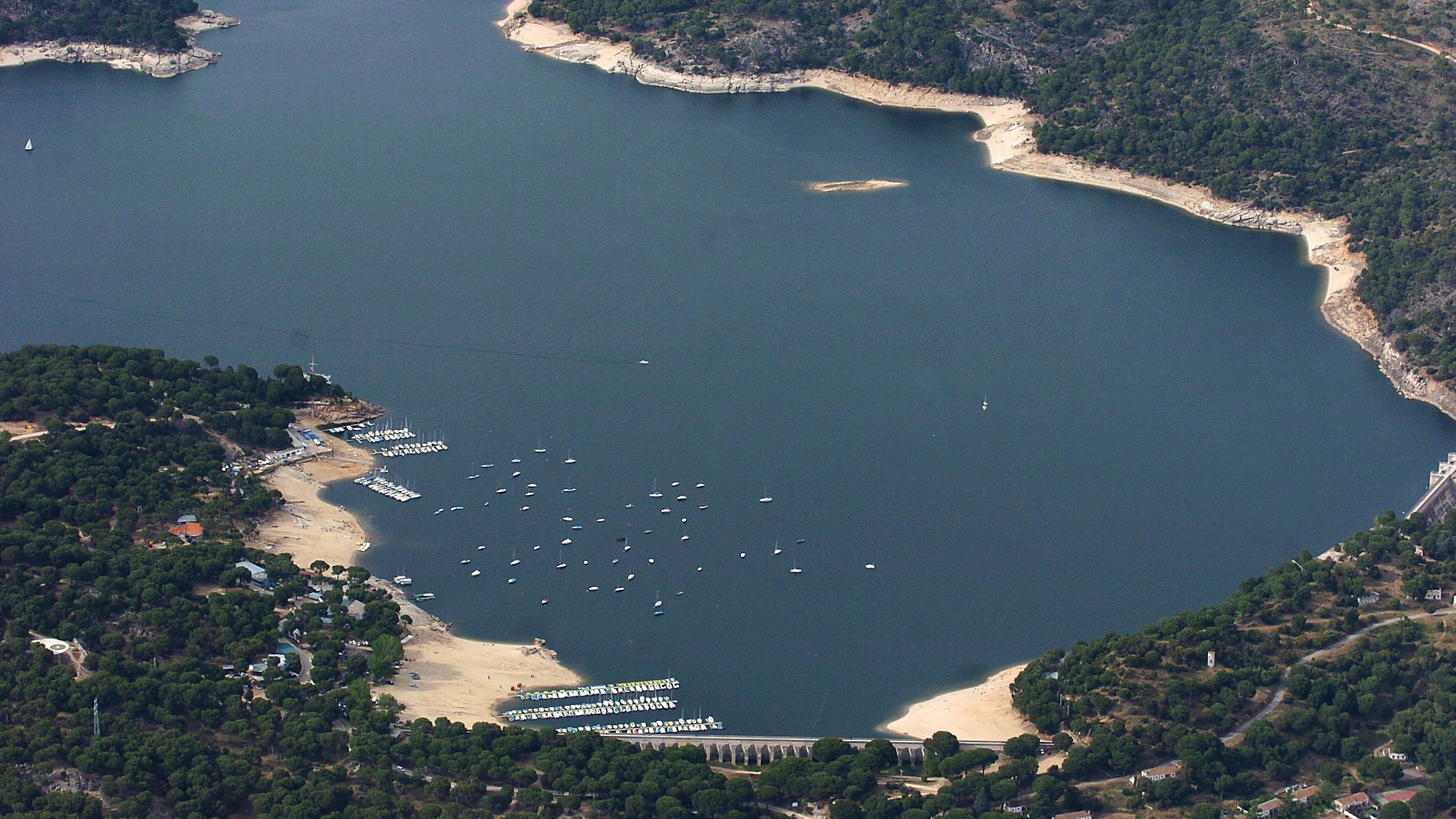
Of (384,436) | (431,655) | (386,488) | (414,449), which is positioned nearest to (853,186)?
(384,436)

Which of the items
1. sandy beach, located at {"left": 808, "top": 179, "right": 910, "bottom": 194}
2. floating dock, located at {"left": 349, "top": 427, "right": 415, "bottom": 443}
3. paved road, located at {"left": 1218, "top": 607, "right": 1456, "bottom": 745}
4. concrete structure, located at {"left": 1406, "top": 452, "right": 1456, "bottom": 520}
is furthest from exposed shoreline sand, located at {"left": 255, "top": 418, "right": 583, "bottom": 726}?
sandy beach, located at {"left": 808, "top": 179, "right": 910, "bottom": 194}

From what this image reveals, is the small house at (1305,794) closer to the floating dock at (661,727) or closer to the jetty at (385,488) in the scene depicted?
the floating dock at (661,727)

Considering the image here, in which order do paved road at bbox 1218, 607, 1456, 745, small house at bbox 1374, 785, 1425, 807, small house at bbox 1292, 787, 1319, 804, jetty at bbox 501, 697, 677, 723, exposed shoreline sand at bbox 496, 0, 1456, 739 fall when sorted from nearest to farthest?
small house at bbox 1374, 785, 1425, 807 → small house at bbox 1292, 787, 1319, 804 → paved road at bbox 1218, 607, 1456, 745 → jetty at bbox 501, 697, 677, 723 → exposed shoreline sand at bbox 496, 0, 1456, 739

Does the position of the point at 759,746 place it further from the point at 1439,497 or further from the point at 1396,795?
the point at 1439,497

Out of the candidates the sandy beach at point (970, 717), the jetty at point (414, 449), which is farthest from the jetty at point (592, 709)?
the jetty at point (414, 449)

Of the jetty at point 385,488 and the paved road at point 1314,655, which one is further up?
the paved road at point 1314,655

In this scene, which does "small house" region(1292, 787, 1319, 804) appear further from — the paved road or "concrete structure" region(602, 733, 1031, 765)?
"concrete structure" region(602, 733, 1031, 765)
